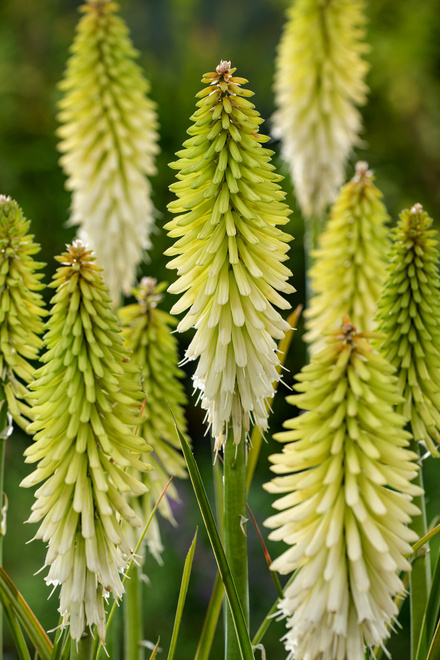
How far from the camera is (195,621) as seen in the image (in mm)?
6406

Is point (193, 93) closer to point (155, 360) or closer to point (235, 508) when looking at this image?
point (155, 360)

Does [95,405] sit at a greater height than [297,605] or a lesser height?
greater

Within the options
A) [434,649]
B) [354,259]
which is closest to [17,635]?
[434,649]

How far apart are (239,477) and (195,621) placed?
4834 millimetres

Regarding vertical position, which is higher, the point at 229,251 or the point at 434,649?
the point at 229,251

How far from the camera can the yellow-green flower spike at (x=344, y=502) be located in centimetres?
179

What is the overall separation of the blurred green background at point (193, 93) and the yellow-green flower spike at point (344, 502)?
5.02 meters

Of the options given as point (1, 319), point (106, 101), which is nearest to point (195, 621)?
point (106, 101)

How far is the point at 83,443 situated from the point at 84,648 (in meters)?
0.60

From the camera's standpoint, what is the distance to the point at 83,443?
203cm

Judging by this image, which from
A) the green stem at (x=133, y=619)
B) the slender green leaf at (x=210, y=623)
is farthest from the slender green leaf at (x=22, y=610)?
the green stem at (x=133, y=619)

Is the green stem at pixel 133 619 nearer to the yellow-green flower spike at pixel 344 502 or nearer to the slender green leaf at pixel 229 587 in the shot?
the slender green leaf at pixel 229 587

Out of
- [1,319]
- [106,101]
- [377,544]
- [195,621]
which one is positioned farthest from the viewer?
[195,621]

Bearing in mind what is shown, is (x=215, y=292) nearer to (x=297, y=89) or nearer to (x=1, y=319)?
(x=1, y=319)
